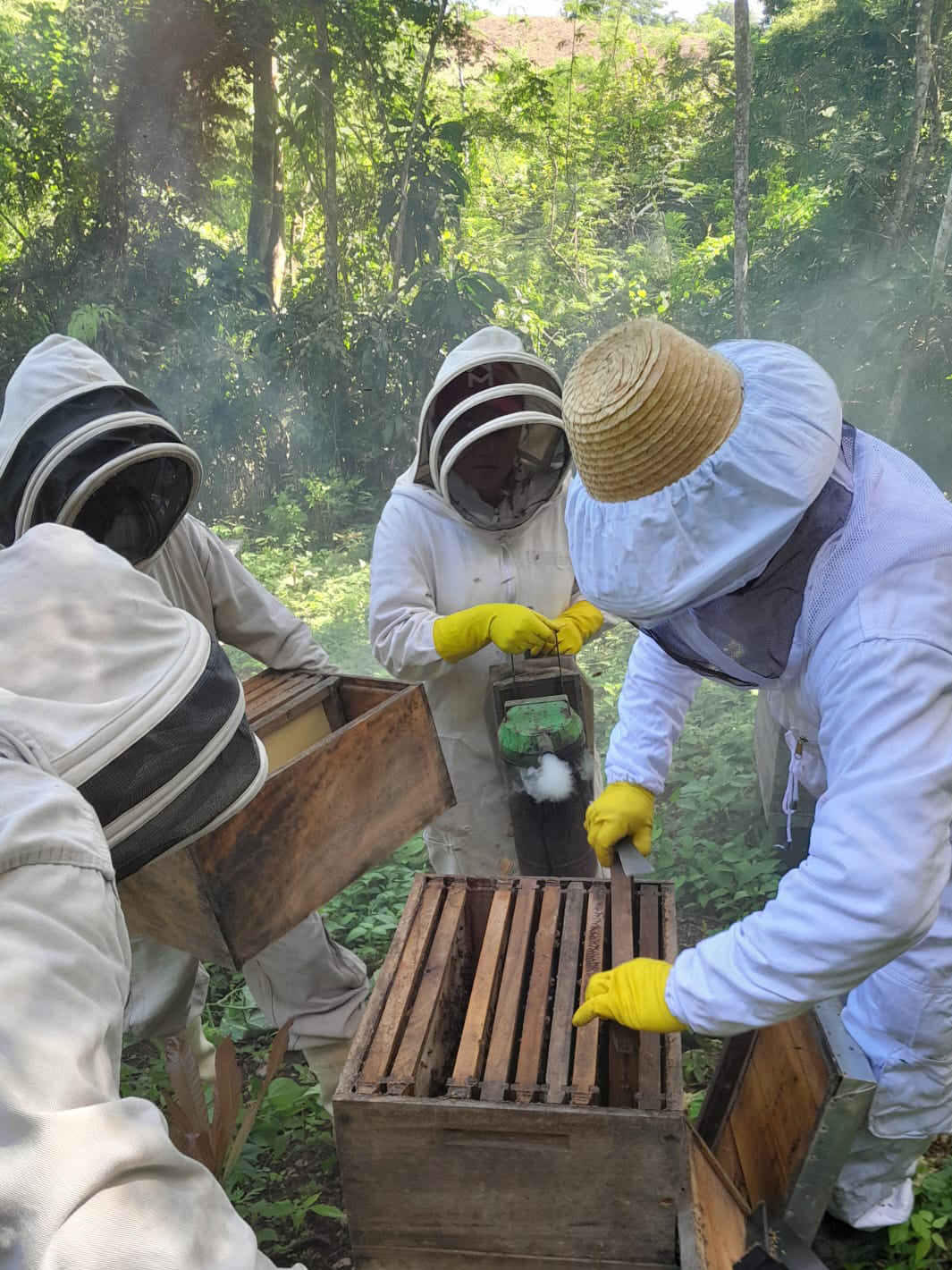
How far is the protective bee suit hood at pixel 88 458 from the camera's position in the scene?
2105mm

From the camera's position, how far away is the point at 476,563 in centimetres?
286

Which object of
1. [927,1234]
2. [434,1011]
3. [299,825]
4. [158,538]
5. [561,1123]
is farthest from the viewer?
[158,538]

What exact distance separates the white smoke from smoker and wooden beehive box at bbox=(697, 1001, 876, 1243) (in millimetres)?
847

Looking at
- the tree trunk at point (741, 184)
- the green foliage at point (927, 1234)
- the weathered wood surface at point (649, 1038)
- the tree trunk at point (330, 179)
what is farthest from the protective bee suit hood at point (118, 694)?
the tree trunk at point (330, 179)

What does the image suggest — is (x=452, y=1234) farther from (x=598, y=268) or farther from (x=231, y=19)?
(x=231, y=19)

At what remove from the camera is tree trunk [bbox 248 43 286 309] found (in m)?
9.83

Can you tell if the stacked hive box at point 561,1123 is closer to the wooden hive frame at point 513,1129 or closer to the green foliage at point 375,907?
the wooden hive frame at point 513,1129

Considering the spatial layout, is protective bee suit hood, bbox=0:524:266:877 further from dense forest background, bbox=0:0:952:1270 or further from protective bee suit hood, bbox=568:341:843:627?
dense forest background, bbox=0:0:952:1270

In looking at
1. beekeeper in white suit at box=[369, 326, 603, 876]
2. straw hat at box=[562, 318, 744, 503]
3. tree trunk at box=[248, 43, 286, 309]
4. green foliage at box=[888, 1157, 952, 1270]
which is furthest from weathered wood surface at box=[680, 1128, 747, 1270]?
tree trunk at box=[248, 43, 286, 309]

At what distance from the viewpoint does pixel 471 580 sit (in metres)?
2.86

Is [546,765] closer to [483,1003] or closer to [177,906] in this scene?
[483,1003]

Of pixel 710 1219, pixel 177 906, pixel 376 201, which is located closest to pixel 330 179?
pixel 376 201

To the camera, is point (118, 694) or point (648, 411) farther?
point (648, 411)

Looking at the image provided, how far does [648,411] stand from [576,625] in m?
1.64
